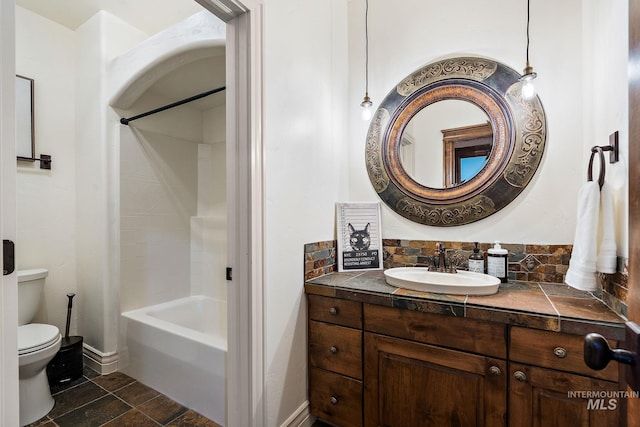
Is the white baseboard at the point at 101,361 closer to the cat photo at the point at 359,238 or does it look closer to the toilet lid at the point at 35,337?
the toilet lid at the point at 35,337

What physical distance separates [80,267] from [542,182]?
3.37m

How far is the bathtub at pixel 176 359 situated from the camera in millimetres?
1737

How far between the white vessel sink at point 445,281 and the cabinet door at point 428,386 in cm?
25

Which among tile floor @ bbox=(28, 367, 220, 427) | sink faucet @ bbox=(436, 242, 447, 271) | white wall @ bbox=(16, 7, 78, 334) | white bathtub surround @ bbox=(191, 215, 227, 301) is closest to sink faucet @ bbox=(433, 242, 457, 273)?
sink faucet @ bbox=(436, 242, 447, 271)

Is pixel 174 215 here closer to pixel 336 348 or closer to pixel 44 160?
pixel 44 160

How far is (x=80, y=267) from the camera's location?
2.47 metres

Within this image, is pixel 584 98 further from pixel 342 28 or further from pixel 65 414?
pixel 65 414

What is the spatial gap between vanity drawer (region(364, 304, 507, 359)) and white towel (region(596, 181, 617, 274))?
0.44 meters

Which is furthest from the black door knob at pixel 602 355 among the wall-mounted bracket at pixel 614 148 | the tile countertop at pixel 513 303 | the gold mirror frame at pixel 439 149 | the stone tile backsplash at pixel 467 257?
the gold mirror frame at pixel 439 149

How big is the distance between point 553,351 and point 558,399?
168mm

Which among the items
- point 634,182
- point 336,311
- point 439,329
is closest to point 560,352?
point 439,329

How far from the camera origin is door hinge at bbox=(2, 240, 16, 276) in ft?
2.17

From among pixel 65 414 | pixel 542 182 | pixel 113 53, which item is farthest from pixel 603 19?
pixel 65 414

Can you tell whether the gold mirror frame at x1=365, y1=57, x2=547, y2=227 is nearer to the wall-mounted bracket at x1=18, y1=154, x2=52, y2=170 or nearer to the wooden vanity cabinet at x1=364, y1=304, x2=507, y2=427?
the wooden vanity cabinet at x1=364, y1=304, x2=507, y2=427
